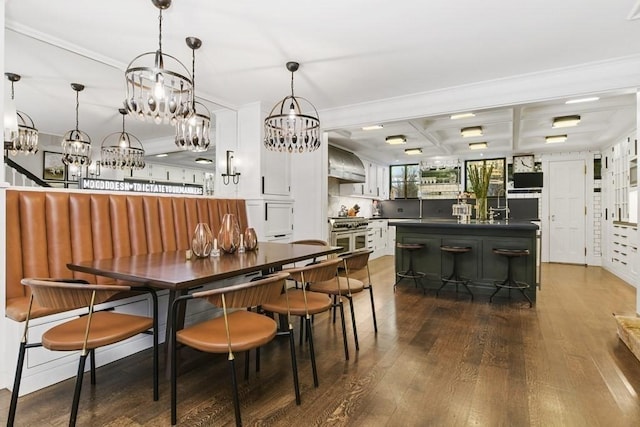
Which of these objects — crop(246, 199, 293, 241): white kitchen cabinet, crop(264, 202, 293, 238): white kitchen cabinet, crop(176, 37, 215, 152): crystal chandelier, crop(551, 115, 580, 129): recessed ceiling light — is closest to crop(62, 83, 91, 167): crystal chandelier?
crop(176, 37, 215, 152): crystal chandelier

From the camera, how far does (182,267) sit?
7.12 ft

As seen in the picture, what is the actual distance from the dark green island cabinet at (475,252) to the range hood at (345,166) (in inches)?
72.2

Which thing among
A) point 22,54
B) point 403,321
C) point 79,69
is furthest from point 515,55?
point 22,54

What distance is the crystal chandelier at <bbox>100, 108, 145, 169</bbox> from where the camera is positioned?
3.09 meters

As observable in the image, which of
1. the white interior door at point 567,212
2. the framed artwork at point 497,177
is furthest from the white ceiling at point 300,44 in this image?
the framed artwork at point 497,177

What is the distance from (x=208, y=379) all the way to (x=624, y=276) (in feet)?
21.1

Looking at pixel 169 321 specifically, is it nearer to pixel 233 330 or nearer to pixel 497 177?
pixel 233 330

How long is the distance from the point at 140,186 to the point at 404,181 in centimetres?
717

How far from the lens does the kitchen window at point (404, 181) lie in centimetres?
899

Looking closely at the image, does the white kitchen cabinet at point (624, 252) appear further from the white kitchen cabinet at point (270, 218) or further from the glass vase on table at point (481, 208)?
the white kitchen cabinet at point (270, 218)

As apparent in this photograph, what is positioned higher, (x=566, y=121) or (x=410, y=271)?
(x=566, y=121)

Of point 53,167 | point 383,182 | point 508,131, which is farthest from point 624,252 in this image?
point 53,167

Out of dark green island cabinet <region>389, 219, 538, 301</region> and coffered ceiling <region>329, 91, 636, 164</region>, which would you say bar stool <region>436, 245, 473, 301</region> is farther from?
coffered ceiling <region>329, 91, 636, 164</region>

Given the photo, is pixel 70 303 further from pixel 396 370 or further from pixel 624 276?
pixel 624 276
